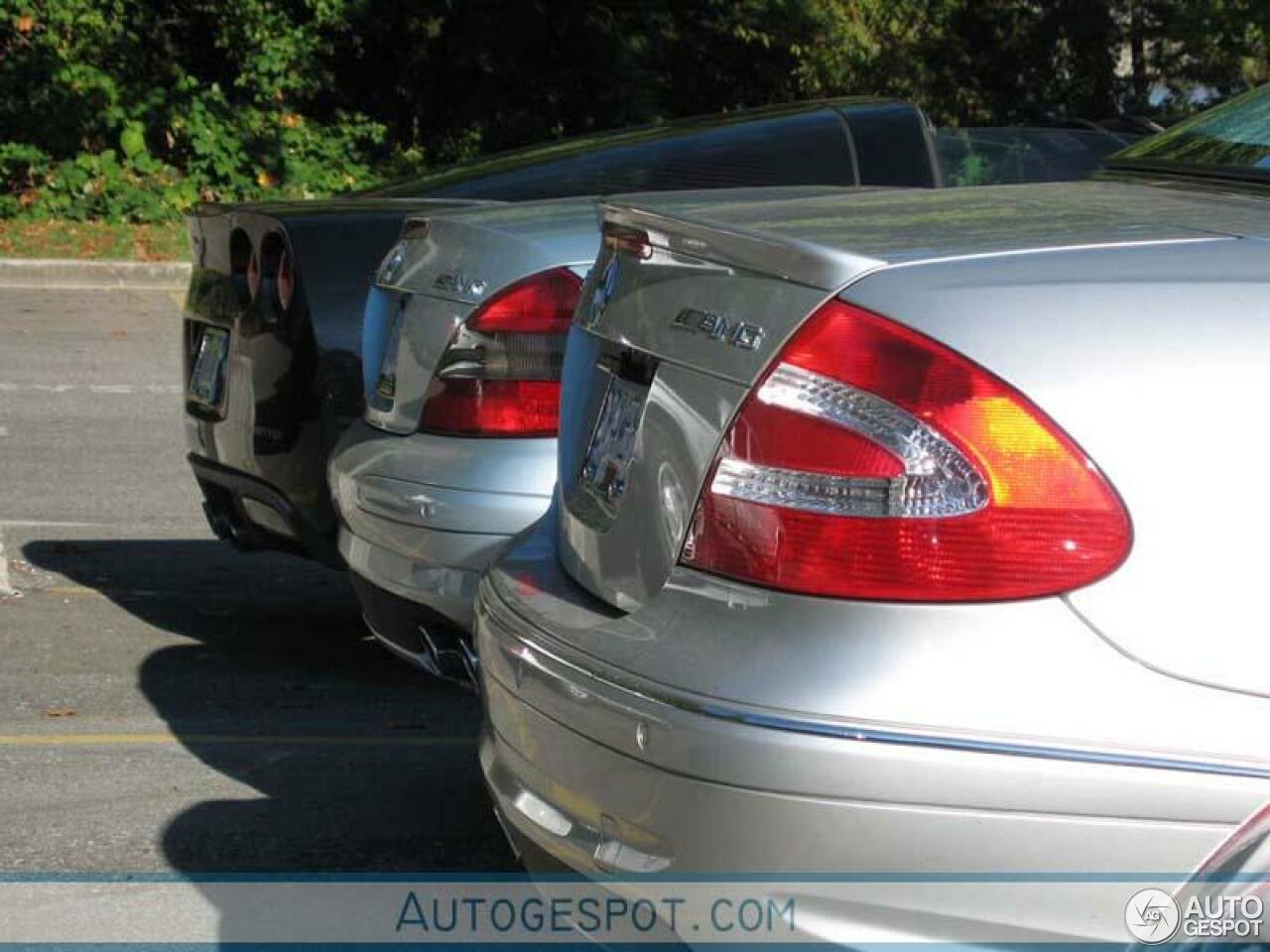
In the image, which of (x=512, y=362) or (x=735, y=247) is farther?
(x=512, y=362)

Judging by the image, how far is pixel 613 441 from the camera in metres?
3.07

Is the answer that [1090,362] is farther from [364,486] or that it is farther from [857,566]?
[364,486]

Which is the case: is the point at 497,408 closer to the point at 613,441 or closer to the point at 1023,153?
the point at 613,441

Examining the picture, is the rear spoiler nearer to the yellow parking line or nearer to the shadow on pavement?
the shadow on pavement

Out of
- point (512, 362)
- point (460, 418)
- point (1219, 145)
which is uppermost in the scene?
point (1219, 145)

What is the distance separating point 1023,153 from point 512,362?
10.1ft

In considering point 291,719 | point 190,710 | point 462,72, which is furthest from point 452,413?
point 462,72

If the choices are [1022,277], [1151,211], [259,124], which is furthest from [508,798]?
[259,124]

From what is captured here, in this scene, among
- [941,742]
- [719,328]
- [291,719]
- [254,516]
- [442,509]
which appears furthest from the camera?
[254,516]

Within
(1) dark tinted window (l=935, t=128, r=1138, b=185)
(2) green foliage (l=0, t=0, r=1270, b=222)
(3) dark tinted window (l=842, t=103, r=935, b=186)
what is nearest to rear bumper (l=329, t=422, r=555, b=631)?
(3) dark tinted window (l=842, t=103, r=935, b=186)

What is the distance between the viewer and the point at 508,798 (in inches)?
121

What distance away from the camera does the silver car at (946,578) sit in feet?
7.70

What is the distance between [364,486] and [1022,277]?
89.3 inches

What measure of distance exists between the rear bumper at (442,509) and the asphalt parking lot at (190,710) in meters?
0.59
